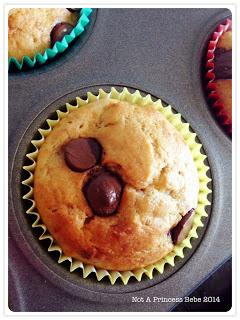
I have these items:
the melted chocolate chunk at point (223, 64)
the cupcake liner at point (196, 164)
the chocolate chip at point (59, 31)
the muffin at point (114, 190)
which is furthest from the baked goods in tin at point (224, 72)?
the chocolate chip at point (59, 31)

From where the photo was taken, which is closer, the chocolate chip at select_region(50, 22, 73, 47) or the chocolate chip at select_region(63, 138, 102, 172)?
the chocolate chip at select_region(63, 138, 102, 172)

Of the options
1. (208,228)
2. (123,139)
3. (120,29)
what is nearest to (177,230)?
(208,228)

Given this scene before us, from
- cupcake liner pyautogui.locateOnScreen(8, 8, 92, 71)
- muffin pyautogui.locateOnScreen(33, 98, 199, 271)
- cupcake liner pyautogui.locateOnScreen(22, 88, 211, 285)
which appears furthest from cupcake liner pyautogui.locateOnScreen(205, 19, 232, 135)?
cupcake liner pyautogui.locateOnScreen(8, 8, 92, 71)

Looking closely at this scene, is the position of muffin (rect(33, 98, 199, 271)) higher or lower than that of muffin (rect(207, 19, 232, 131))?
lower

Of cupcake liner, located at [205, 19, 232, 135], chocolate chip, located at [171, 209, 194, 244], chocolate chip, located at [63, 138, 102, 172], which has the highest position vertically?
cupcake liner, located at [205, 19, 232, 135]

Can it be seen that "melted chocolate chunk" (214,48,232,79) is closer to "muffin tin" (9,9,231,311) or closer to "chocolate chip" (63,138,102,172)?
"muffin tin" (9,9,231,311)
